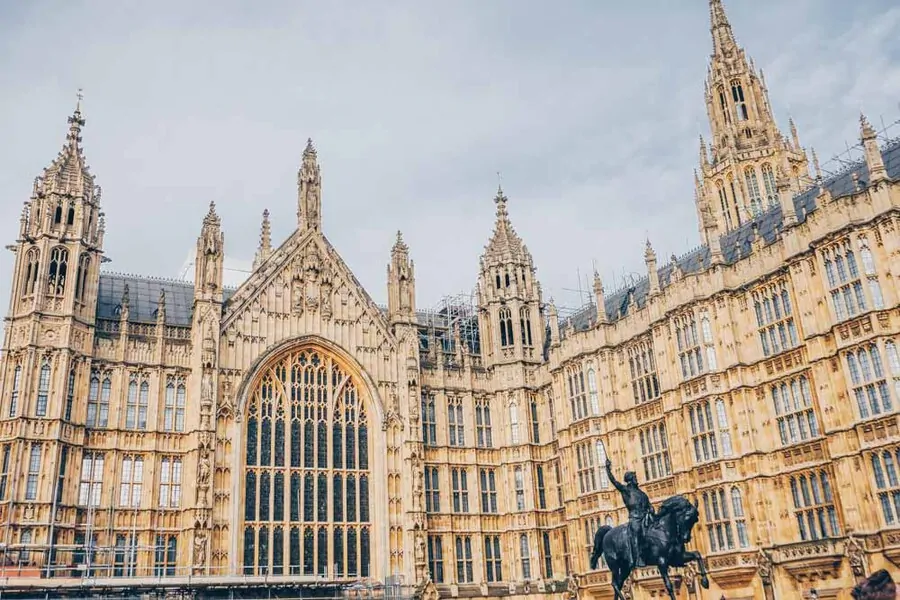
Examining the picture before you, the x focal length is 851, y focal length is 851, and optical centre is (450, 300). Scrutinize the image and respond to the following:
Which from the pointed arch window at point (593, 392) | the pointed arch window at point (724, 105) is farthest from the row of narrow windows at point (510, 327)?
the pointed arch window at point (724, 105)

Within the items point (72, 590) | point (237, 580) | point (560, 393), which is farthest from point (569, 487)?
point (72, 590)

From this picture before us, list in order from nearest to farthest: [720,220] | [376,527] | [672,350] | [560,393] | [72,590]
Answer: [72,590] < [672,350] < [376,527] < [560,393] < [720,220]

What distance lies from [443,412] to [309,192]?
15043 mm

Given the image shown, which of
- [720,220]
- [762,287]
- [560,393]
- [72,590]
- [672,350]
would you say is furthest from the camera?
[720,220]

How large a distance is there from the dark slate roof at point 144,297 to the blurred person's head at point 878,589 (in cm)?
4221

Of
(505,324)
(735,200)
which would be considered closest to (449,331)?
(505,324)

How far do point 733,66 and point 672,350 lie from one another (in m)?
46.0

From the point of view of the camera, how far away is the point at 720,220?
76812 millimetres

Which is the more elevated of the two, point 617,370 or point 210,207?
point 210,207

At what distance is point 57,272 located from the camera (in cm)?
4166

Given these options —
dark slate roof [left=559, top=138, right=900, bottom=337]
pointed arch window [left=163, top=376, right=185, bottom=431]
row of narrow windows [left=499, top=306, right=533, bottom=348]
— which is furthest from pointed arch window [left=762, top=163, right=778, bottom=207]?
pointed arch window [left=163, top=376, right=185, bottom=431]

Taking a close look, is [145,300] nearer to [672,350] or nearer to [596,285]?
[596,285]

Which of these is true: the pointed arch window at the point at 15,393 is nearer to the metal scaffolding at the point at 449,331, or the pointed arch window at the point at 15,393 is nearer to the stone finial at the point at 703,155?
the metal scaffolding at the point at 449,331

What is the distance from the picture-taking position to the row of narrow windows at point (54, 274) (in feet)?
135
